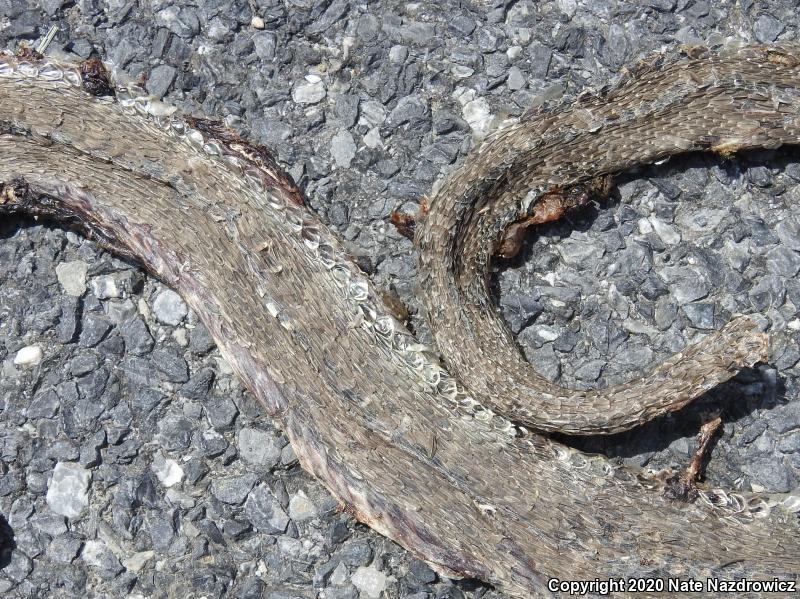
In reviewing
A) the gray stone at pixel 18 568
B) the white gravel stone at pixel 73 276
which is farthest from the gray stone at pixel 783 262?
the gray stone at pixel 18 568

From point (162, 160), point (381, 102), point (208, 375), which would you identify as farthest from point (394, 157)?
point (208, 375)

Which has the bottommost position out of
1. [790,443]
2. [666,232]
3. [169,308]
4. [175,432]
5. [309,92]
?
[175,432]

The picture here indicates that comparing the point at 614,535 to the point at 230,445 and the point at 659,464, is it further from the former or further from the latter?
the point at 230,445

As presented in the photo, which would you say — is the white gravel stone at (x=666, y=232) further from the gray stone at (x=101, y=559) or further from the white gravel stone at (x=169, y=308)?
the gray stone at (x=101, y=559)

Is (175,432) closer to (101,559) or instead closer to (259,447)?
(259,447)

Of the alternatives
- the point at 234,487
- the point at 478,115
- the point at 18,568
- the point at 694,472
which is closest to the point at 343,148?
the point at 478,115

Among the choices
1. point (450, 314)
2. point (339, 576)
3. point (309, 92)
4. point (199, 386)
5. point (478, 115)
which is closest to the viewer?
point (450, 314)
